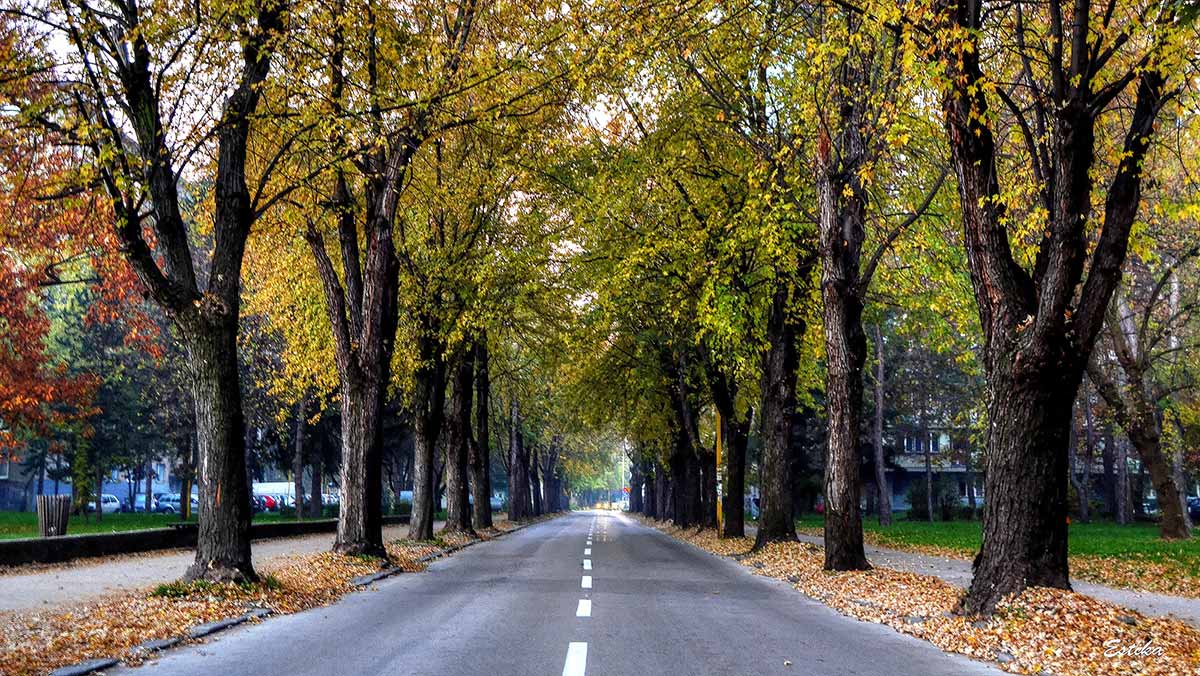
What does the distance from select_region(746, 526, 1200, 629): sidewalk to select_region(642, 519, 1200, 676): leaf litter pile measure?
6.25ft

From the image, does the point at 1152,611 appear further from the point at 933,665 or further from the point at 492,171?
the point at 492,171

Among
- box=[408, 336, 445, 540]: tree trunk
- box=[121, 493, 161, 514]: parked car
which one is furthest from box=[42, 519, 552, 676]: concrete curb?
box=[121, 493, 161, 514]: parked car

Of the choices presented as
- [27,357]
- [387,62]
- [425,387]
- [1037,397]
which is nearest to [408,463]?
[425,387]

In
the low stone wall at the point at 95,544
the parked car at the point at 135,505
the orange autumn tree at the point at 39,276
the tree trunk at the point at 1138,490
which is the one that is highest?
the orange autumn tree at the point at 39,276

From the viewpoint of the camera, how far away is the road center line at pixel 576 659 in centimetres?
748

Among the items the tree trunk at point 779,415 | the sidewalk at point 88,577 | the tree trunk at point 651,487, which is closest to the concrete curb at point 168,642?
the sidewalk at point 88,577

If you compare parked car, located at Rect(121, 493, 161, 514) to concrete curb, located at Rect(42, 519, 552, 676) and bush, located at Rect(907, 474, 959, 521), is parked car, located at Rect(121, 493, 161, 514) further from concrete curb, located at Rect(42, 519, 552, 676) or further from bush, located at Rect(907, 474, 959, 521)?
concrete curb, located at Rect(42, 519, 552, 676)

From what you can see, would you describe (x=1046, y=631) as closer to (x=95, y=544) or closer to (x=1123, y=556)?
(x=1123, y=556)

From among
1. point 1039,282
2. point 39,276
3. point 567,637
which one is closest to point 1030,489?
point 1039,282

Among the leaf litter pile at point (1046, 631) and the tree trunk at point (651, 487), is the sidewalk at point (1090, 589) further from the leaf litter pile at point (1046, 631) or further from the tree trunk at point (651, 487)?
→ the tree trunk at point (651, 487)

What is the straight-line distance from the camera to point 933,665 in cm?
829

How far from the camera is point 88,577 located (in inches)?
620

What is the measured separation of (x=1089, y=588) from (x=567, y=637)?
9.54m

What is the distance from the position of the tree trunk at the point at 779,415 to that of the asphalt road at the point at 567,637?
656 cm
